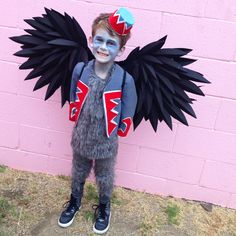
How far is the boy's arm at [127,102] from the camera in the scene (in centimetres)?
174

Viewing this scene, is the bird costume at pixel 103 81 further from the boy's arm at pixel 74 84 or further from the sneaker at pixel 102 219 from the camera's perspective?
the sneaker at pixel 102 219

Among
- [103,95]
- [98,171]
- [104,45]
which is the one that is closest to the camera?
[104,45]

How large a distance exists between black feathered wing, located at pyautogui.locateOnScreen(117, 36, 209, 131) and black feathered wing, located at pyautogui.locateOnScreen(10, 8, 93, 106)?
249 mm

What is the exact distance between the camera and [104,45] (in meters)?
1.62

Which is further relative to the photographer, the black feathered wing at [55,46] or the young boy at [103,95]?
the black feathered wing at [55,46]

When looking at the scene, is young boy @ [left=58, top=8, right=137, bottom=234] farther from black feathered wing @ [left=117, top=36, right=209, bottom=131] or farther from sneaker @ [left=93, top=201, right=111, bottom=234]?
sneaker @ [left=93, top=201, right=111, bottom=234]

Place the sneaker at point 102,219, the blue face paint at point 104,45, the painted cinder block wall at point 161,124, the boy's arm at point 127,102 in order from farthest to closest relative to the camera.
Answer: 1. the sneaker at point 102,219
2. the painted cinder block wall at point 161,124
3. the boy's arm at point 127,102
4. the blue face paint at point 104,45

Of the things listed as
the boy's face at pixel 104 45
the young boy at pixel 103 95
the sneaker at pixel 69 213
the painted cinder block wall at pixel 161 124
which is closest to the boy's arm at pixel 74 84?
the young boy at pixel 103 95

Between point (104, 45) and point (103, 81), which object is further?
point (103, 81)

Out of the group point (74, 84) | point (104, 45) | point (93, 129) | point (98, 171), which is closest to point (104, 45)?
point (104, 45)

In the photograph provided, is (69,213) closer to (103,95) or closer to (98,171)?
(98,171)

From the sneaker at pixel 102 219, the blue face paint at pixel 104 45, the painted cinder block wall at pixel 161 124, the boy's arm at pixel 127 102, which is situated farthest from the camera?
the sneaker at pixel 102 219

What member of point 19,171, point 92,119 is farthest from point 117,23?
point 19,171

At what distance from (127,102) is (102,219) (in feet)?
2.61
